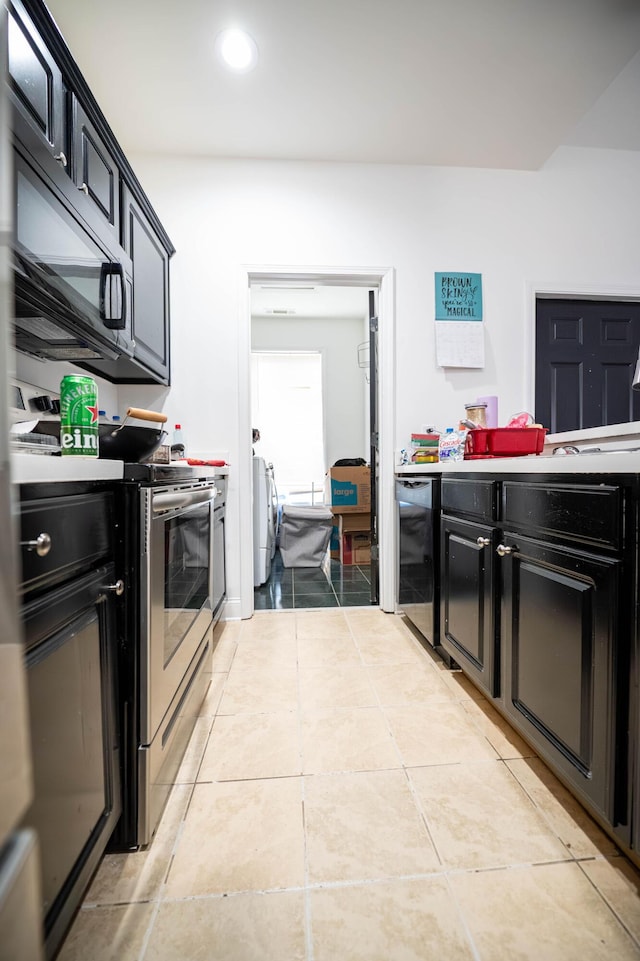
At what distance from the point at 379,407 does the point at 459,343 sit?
1.98 feet

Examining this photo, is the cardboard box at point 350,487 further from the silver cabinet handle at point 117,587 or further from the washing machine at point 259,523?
the silver cabinet handle at point 117,587

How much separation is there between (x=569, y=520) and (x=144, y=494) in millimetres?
954

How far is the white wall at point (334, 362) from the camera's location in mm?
4680

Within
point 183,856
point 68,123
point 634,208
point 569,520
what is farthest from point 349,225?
point 183,856

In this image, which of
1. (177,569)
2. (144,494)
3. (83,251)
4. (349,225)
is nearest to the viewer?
(144,494)

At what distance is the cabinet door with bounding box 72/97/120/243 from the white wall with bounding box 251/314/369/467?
117 inches

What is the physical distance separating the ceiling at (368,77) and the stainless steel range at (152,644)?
183 cm

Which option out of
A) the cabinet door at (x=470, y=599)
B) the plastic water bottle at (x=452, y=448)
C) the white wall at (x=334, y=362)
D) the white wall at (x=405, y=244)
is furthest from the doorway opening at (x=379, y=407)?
the white wall at (x=334, y=362)

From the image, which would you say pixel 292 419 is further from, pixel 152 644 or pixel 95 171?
pixel 152 644

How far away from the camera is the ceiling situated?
1.59m

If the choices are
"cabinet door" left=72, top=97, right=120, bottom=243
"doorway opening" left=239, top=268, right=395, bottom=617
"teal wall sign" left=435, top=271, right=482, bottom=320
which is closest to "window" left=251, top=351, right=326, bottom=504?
"doorway opening" left=239, top=268, right=395, bottom=617

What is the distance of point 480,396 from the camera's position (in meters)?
2.50

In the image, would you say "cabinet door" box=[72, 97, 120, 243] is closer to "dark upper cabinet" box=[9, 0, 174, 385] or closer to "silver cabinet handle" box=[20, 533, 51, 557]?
"dark upper cabinet" box=[9, 0, 174, 385]

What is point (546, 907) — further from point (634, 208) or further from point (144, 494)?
point (634, 208)
